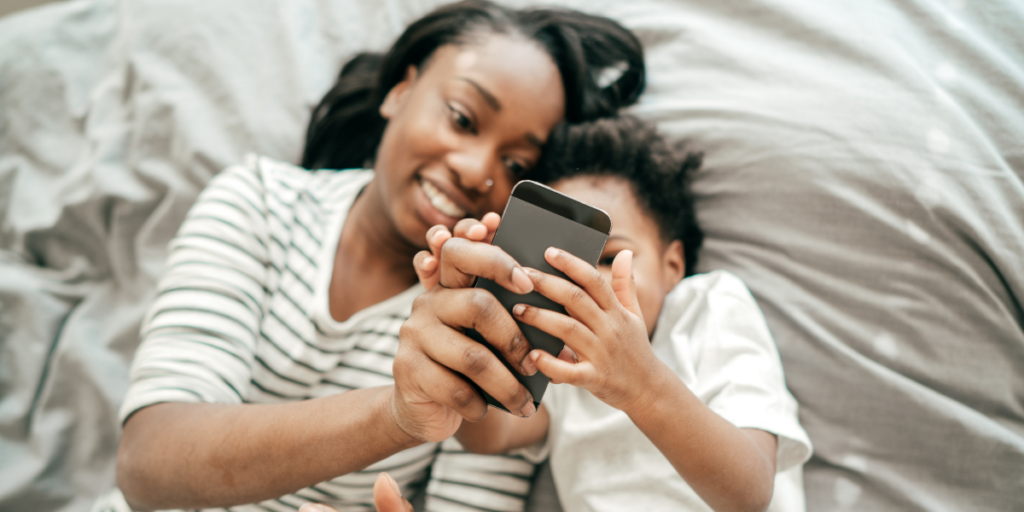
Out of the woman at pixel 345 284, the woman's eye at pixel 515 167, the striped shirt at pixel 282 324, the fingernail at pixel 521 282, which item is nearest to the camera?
the fingernail at pixel 521 282

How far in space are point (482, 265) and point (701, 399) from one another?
0.37 metres

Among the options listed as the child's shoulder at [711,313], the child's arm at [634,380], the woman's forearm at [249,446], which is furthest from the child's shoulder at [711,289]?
the woman's forearm at [249,446]

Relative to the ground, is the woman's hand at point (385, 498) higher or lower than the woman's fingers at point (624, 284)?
lower

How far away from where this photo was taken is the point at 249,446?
1.78ft

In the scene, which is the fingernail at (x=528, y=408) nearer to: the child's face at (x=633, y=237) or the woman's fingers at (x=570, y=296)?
the woman's fingers at (x=570, y=296)

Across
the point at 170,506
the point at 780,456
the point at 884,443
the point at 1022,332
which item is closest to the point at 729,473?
the point at 780,456

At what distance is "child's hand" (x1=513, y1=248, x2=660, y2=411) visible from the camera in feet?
1.42

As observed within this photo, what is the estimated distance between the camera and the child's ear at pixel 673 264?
2.62 ft

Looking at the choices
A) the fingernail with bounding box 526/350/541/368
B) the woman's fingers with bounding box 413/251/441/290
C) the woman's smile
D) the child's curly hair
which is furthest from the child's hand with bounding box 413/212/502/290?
the child's curly hair

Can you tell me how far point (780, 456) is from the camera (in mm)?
632

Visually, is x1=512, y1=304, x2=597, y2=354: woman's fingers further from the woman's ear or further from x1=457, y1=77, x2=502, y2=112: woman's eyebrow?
the woman's ear

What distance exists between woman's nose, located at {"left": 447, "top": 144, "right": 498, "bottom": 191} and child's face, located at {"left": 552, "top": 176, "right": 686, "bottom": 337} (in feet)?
0.40

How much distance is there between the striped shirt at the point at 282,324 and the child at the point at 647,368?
4.0 inches

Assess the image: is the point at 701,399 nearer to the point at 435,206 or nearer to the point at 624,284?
the point at 624,284
